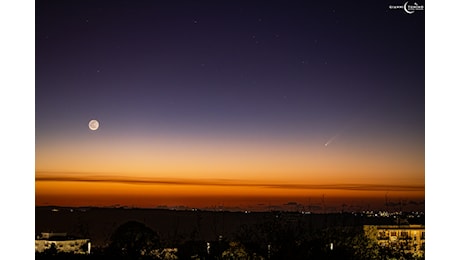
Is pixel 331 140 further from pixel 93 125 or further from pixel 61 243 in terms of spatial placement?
pixel 61 243

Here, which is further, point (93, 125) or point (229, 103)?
point (229, 103)

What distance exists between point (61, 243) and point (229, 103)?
1.01 meters

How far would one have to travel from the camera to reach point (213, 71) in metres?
4.17

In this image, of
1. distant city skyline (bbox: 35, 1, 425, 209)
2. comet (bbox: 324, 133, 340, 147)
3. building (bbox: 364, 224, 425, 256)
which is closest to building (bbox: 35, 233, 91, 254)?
distant city skyline (bbox: 35, 1, 425, 209)

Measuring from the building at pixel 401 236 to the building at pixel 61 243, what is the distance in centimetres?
132

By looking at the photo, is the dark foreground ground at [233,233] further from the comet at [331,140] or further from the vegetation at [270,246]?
the comet at [331,140]

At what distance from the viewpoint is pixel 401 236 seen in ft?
13.5

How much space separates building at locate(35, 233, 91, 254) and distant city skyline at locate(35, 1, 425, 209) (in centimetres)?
16

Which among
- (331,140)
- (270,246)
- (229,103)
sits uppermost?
(229,103)

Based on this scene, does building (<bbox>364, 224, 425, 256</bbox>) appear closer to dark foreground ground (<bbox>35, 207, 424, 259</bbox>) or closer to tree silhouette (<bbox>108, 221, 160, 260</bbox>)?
dark foreground ground (<bbox>35, 207, 424, 259</bbox>)

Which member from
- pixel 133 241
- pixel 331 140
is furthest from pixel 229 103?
pixel 133 241
